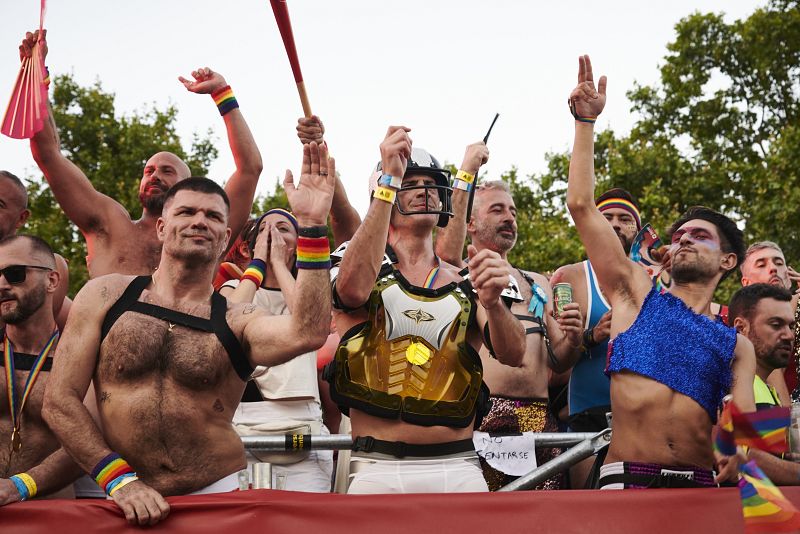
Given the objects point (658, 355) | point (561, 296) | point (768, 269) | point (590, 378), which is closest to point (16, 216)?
point (561, 296)

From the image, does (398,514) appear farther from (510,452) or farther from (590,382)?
(590,382)

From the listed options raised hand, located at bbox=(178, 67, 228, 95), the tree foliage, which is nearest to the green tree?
the tree foliage

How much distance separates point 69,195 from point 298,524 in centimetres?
328

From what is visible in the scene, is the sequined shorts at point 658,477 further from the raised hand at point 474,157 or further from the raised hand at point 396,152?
the raised hand at point 474,157

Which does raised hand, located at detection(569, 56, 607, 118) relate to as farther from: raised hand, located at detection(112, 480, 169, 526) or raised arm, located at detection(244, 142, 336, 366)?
raised hand, located at detection(112, 480, 169, 526)

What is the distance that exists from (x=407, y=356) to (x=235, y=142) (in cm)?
243

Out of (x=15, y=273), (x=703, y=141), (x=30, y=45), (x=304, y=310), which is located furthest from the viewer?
(x=703, y=141)

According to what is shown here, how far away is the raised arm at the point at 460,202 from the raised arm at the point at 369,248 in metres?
1.31

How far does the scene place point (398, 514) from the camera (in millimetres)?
3779

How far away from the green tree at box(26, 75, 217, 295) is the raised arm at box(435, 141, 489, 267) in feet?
59.2

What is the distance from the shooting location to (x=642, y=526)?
12.6 feet

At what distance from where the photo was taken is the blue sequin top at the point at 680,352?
4805 mm

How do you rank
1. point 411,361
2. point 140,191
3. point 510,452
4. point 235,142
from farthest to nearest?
1. point 235,142
2. point 140,191
3. point 510,452
4. point 411,361

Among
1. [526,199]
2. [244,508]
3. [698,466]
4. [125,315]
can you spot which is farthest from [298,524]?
[526,199]
